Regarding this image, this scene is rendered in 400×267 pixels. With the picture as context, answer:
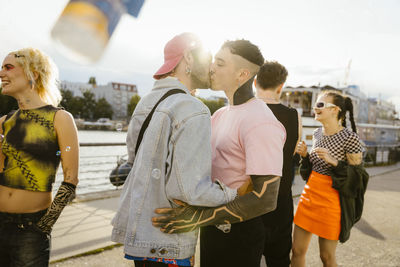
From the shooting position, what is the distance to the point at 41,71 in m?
2.18

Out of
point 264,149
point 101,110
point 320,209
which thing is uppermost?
point 264,149

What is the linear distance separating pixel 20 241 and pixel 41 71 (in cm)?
123

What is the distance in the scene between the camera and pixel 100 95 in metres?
118

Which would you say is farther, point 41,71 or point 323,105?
point 323,105

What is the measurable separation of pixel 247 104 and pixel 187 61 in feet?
1.71

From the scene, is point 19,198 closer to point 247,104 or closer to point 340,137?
point 247,104

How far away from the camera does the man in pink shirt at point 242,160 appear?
5.09ft

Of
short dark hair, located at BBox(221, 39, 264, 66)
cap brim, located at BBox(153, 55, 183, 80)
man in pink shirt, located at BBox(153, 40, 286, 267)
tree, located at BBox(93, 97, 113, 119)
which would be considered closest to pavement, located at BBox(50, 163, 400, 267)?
man in pink shirt, located at BBox(153, 40, 286, 267)

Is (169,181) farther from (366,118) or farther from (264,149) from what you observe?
(366,118)

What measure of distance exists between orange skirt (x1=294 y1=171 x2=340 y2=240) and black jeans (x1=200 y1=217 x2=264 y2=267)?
1.38m

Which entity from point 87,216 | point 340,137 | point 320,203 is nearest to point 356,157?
point 340,137

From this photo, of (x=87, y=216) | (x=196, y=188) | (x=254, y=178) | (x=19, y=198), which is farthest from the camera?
(x=87, y=216)

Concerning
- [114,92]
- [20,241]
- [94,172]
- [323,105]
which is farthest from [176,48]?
[114,92]

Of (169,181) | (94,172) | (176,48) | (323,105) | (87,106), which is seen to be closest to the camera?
(169,181)
